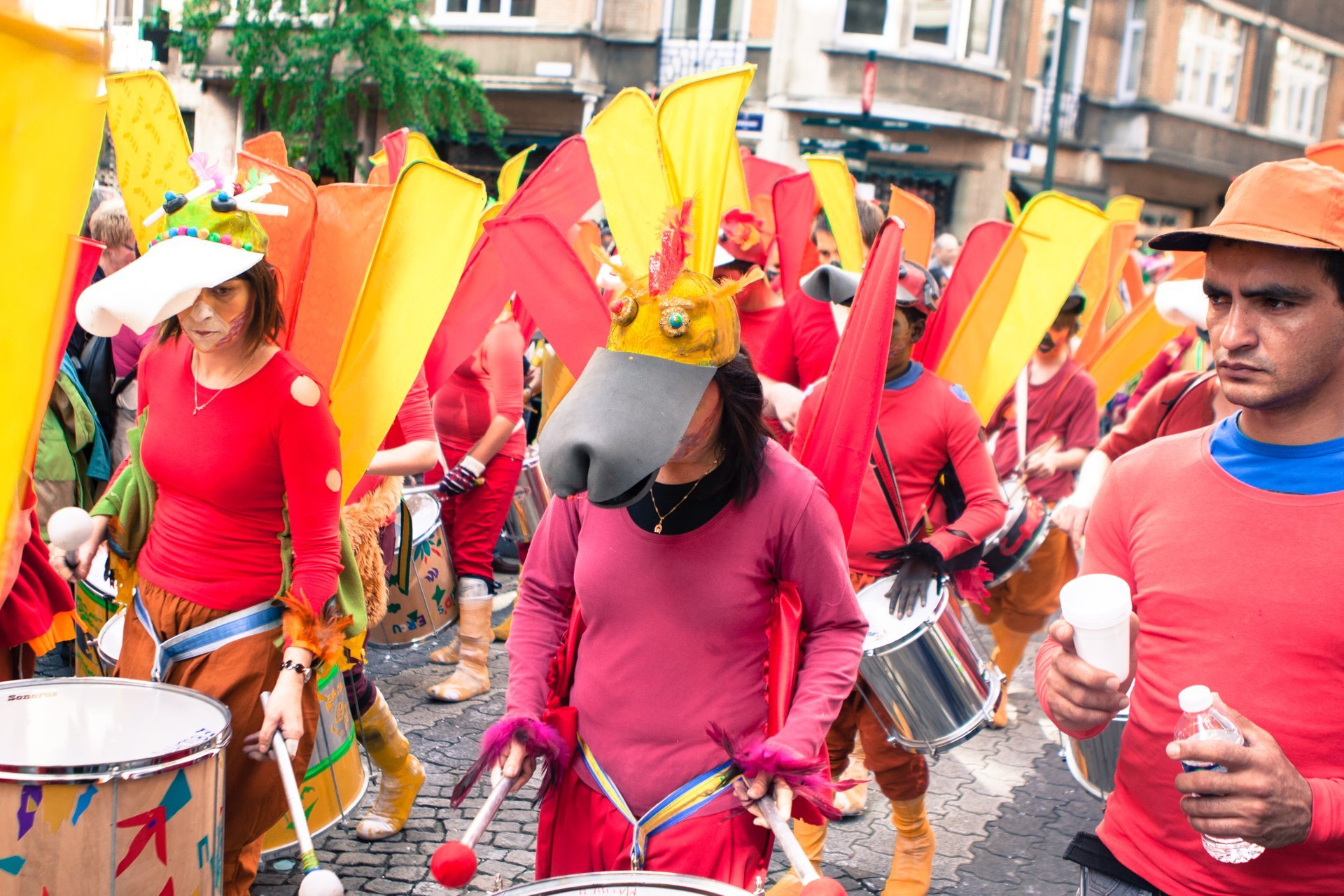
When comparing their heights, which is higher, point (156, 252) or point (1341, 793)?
point (156, 252)

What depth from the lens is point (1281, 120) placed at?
28.7m

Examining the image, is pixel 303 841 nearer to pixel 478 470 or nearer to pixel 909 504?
pixel 909 504

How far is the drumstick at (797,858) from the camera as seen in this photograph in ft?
5.57

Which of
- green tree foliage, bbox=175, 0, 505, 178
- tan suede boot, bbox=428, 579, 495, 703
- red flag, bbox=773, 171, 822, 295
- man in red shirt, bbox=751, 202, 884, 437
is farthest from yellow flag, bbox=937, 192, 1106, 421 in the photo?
green tree foliage, bbox=175, 0, 505, 178

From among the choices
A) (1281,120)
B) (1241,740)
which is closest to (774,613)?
(1241,740)

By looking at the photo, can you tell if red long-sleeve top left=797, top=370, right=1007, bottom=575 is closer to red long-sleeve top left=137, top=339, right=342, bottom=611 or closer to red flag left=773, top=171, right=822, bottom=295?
red flag left=773, top=171, right=822, bottom=295

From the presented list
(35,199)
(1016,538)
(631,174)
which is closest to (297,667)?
(631,174)

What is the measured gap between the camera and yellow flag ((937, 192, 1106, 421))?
450cm

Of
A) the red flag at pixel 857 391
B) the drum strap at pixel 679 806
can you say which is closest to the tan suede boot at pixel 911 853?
the red flag at pixel 857 391

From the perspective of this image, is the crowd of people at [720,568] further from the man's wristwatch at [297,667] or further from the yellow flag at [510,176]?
the yellow flag at [510,176]

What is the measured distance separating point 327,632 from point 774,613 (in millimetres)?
1111

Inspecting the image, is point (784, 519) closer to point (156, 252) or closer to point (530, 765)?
point (530, 765)

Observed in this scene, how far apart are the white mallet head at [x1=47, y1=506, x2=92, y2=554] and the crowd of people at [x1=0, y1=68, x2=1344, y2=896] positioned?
0.04m

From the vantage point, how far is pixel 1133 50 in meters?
24.6
